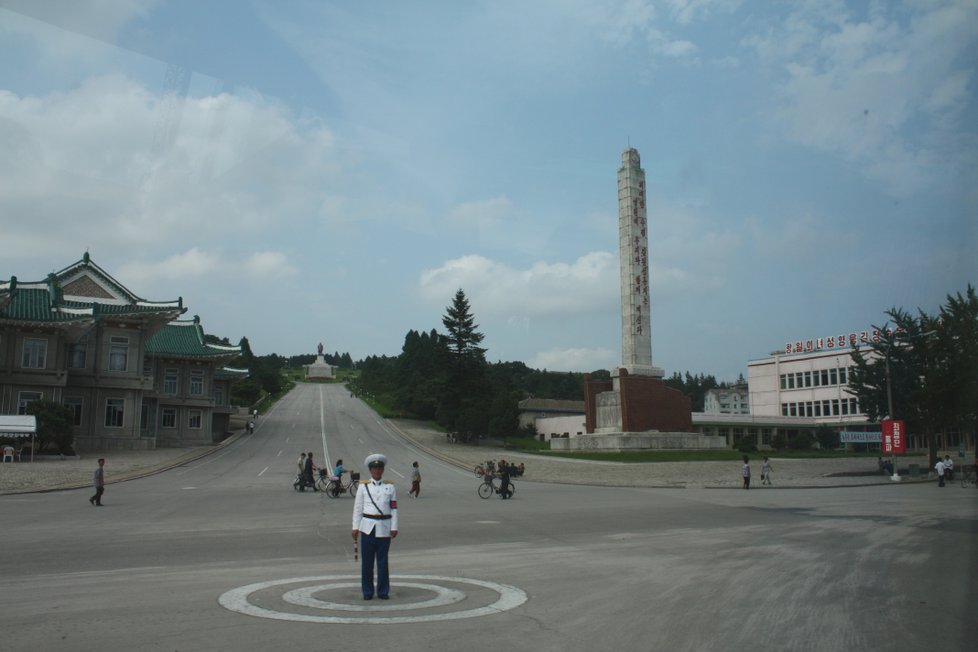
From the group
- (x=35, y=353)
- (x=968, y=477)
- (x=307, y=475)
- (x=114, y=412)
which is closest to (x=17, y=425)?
(x=35, y=353)

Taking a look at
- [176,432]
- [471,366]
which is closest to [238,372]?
[176,432]

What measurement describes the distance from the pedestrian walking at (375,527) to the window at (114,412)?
45696 millimetres

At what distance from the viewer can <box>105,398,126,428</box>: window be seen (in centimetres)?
4891

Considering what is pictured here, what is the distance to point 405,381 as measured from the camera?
98188 mm

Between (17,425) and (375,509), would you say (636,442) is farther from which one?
(375,509)

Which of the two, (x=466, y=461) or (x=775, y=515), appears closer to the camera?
(x=775, y=515)

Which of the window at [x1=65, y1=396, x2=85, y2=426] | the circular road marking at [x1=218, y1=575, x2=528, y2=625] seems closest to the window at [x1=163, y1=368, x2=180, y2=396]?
the window at [x1=65, y1=396, x2=85, y2=426]

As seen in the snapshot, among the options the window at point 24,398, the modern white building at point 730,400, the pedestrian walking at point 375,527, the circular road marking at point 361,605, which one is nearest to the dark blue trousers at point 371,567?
the pedestrian walking at point 375,527

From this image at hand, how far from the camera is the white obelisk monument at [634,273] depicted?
57.8 m

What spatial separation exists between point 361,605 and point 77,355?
47590 mm

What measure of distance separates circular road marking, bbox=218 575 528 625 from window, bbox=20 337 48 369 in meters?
42.5

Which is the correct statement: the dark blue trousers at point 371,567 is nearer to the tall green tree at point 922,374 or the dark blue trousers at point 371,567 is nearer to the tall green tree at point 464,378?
the tall green tree at point 922,374

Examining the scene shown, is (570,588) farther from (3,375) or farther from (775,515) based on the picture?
(3,375)

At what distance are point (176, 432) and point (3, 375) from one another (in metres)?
17.2
